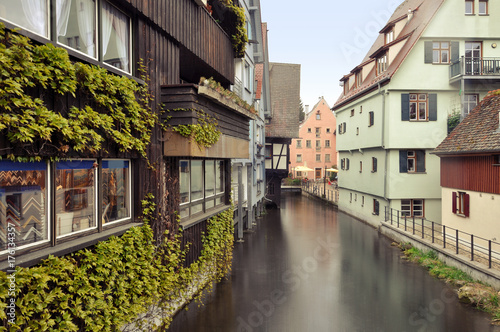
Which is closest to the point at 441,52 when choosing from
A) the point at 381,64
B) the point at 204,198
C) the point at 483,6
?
the point at 483,6

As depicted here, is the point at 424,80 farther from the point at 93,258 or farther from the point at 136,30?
the point at 93,258

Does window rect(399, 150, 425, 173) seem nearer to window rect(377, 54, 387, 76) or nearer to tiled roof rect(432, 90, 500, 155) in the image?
tiled roof rect(432, 90, 500, 155)

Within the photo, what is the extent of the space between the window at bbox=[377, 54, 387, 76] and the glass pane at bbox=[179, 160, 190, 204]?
1719 centimetres

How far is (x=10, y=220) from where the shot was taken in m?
3.66

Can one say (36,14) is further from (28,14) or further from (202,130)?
(202,130)

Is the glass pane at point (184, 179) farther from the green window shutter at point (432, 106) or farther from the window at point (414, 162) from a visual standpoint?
the green window shutter at point (432, 106)

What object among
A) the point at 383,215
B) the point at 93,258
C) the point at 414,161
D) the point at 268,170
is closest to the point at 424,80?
the point at 414,161

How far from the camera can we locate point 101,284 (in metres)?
4.82

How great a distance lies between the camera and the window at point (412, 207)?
64.6 ft

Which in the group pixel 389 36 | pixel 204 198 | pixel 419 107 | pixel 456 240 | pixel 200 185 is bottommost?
pixel 456 240

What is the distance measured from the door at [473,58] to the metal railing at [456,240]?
8.12 m

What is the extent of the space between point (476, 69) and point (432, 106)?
270 centimetres

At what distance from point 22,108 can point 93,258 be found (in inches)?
82.0

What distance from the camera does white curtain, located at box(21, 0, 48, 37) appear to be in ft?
12.5
